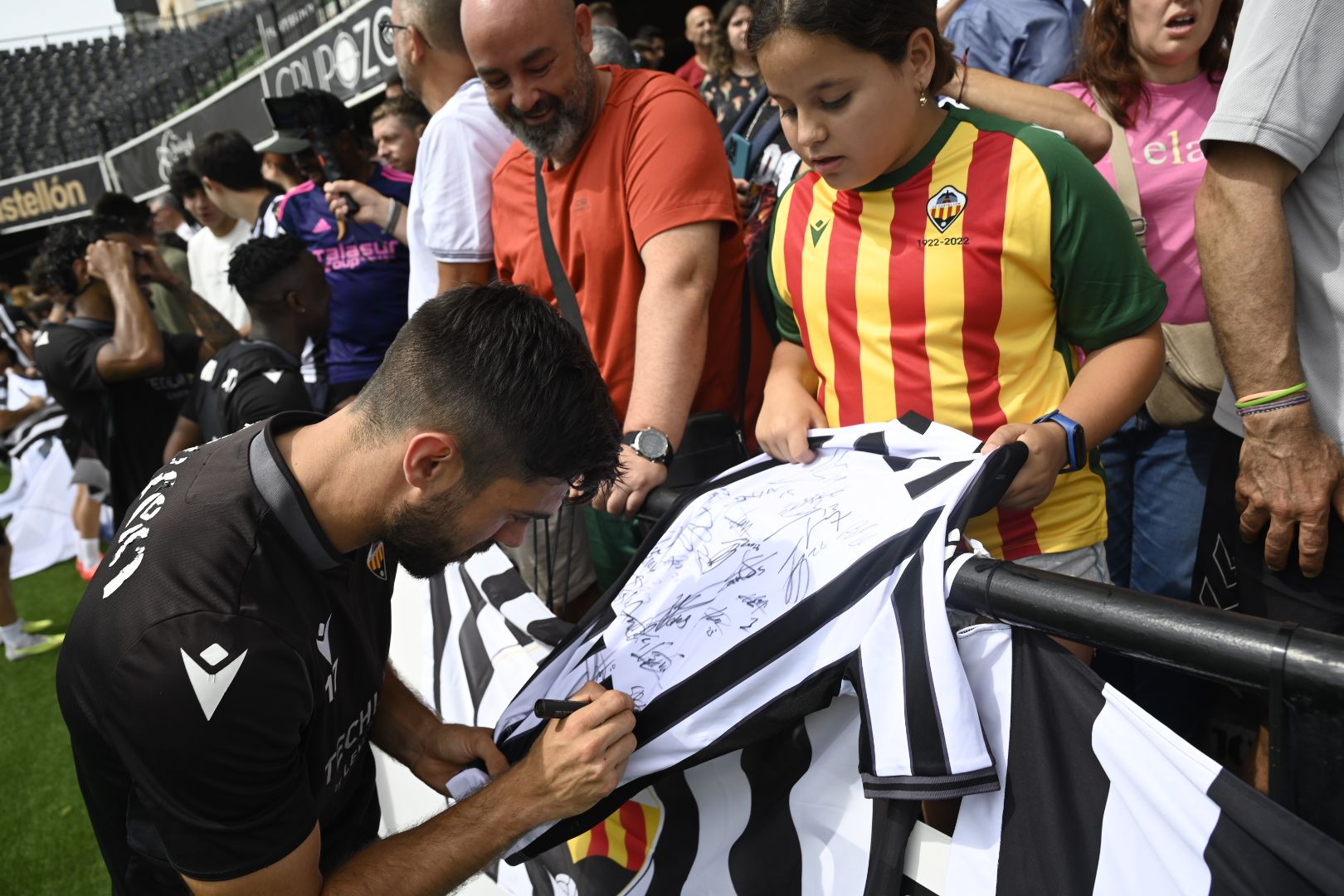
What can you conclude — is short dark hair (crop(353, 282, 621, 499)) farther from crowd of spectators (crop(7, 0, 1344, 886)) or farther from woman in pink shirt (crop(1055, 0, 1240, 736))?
woman in pink shirt (crop(1055, 0, 1240, 736))

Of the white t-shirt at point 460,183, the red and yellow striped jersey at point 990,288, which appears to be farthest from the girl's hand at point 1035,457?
the white t-shirt at point 460,183

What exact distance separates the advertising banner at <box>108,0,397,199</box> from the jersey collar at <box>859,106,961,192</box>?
6.05 m

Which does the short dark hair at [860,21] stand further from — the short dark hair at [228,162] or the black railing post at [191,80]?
the black railing post at [191,80]

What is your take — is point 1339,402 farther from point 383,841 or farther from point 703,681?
point 383,841

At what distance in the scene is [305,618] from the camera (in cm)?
149

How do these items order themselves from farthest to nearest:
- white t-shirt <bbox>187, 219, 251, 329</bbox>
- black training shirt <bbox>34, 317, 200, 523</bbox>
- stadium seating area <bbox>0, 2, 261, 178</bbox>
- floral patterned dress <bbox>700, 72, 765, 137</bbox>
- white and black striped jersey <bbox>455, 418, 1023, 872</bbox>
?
1. stadium seating area <bbox>0, 2, 261, 178</bbox>
2. white t-shirt <bbox>187, 219, 251, 329</bbox>
3. black training shirt <bbox>34, 317, 200, 523</bbox>
4. floral patterned dress <bbox>700, 72, 765, 137</bbox>
5. white and black striped jersey <bbox>455, 418, 1023, 872</bbox>

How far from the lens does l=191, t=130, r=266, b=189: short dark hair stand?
196 inches

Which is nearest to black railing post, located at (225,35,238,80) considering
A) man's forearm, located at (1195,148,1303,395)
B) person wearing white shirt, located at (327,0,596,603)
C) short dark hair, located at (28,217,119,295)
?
short dark hair, located at (28,217,119,295)

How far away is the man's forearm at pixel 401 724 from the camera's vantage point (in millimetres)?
1938

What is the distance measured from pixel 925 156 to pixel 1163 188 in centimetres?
80

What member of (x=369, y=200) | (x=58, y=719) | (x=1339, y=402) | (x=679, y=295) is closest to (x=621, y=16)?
(x=369, y=200)

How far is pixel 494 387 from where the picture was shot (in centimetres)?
149

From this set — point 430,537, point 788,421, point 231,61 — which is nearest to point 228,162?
point 430,537
